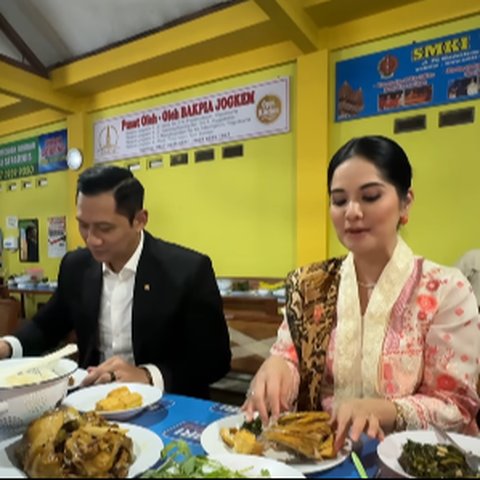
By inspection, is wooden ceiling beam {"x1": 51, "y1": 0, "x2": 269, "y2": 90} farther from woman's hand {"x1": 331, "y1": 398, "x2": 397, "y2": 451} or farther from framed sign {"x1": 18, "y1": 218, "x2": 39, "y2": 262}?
woman's hand {"x1": 331, "y1": 398, "x2": 397, "y2": 451}

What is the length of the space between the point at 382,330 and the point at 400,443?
0.43 metres

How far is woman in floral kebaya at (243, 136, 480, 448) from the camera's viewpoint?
3.84 feet

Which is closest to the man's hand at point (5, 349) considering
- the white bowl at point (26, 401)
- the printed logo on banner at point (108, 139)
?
the white bowl at point (26, 401)

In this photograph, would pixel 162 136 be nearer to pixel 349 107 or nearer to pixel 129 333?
pixel 349 107

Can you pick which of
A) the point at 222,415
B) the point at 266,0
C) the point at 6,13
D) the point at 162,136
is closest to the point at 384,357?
the point at 222,415

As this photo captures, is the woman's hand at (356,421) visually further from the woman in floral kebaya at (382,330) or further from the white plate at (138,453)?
the white plate at (138,453)

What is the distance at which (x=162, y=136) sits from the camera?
494 centimetres

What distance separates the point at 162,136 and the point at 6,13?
2.43m

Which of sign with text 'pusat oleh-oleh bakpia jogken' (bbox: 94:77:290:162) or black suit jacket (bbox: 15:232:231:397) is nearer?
black suit jacket (bbox: 15:232:231:397)

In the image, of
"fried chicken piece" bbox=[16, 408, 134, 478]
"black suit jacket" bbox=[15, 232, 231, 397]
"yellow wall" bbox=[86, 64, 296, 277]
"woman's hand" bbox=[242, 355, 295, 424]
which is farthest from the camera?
"yellow wall" bbox=[86, 64, 296, 277]

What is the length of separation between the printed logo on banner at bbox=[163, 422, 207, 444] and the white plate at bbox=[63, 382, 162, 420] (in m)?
0.11

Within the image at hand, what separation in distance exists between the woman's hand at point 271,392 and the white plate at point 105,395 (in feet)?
0.80

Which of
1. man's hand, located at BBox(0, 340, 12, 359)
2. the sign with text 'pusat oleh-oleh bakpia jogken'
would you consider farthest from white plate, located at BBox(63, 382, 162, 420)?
the sign with text 'pusat oleh-oleh bakpia jogken'

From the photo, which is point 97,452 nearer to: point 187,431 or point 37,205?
point 187,431
